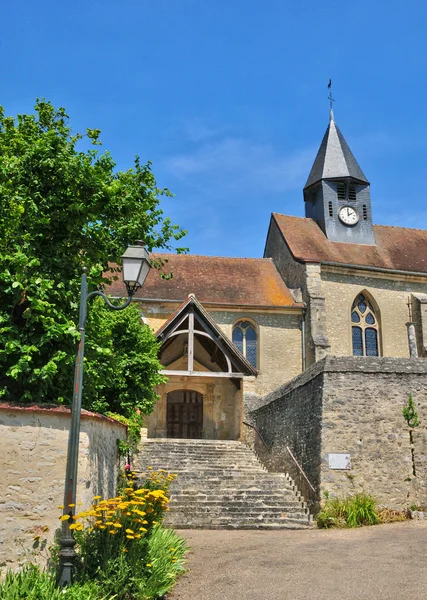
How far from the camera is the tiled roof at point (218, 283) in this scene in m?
23.0

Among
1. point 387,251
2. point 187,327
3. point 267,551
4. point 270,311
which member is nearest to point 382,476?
point 267,551

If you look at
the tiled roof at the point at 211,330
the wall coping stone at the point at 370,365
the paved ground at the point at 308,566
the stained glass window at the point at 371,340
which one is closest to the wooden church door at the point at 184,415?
the tiled roof at the point at 211,330

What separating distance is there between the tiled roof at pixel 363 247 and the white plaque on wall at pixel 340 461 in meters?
12.1

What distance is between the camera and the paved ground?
263 inches

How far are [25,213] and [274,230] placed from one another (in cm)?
2030

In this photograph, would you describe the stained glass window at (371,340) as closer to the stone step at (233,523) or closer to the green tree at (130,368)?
the green tree at (130,368)

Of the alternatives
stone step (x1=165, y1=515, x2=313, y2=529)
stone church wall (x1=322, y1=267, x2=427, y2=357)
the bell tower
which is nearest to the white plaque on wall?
stone step (x1=165, y1=515, x2=313, y2=529)

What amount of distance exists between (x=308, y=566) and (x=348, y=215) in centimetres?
2151

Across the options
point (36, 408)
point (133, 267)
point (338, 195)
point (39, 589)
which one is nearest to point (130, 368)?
point (36, 408)

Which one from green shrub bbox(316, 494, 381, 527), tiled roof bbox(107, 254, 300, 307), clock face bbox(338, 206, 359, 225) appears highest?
clock face bbox(338, 206, 359, 225)

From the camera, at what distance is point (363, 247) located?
26.3 m

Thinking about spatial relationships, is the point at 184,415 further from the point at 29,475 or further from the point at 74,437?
the point at 74,437

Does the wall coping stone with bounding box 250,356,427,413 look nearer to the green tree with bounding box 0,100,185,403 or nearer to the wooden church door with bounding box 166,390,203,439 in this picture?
the green tree with bounding box 0,100,185,403

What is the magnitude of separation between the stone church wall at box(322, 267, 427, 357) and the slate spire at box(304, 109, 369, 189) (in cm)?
635
